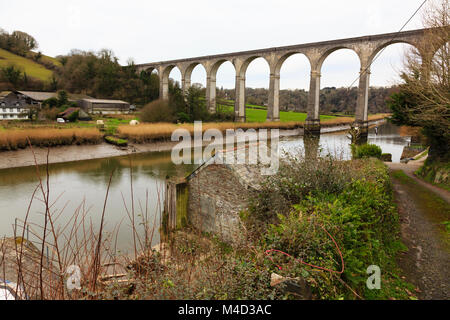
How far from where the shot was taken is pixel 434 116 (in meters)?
8.29

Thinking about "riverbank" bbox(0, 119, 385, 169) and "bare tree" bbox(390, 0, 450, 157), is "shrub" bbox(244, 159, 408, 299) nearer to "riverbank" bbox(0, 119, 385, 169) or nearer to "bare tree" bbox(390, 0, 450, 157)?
"bare tree" bbox(390, 0, 450, 157)

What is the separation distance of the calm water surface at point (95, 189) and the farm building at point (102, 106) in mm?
19040

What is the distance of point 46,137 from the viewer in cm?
1675

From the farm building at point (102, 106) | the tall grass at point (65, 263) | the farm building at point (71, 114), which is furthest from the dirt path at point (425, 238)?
the farm building at point (102, 106)

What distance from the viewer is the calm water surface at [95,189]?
7.64 m

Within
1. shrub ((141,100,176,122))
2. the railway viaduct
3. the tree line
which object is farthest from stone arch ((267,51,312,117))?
the tree line

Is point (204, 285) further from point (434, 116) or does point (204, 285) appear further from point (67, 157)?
point (67, 157)

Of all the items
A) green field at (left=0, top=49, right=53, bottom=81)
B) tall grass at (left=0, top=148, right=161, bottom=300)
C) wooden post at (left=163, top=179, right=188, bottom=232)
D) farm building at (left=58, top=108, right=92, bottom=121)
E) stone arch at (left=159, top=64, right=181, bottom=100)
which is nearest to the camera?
tall grass at (left=0, top=148, right=161, bottom=300)

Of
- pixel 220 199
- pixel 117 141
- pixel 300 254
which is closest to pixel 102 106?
pixel 117 141

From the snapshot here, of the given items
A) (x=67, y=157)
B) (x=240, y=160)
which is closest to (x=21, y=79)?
(x=67, y=157)

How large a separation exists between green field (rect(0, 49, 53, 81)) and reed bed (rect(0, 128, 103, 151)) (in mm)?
35612
